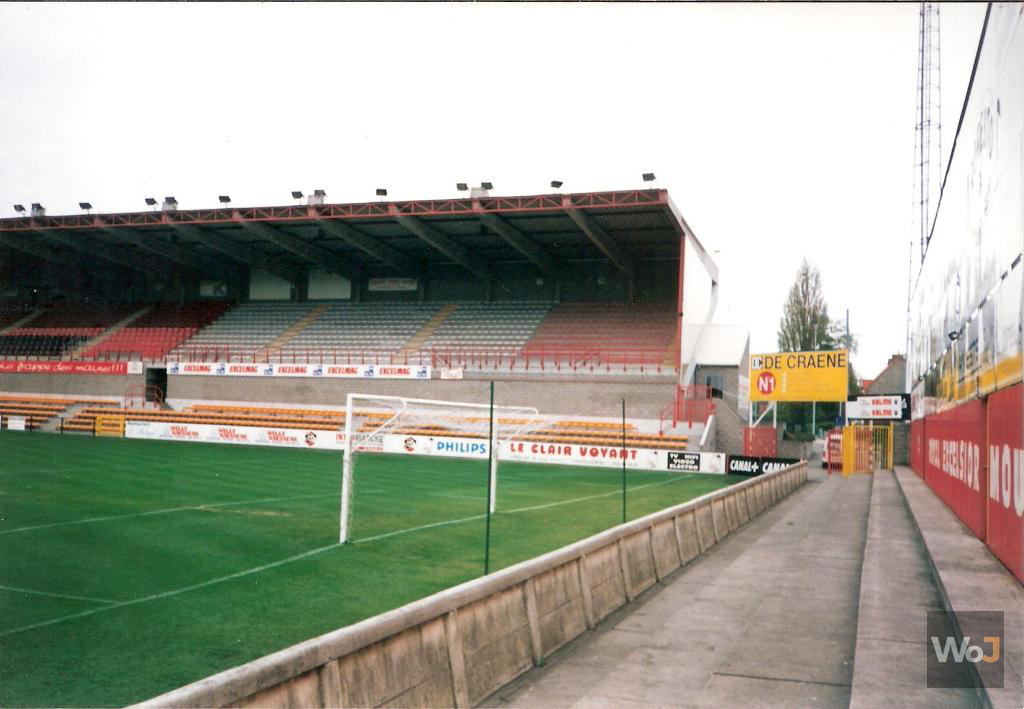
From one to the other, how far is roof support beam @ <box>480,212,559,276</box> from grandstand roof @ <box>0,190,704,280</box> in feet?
0.20

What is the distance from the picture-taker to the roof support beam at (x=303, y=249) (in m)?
38.7

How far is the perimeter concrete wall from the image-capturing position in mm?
4039

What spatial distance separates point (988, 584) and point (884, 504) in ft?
39.4

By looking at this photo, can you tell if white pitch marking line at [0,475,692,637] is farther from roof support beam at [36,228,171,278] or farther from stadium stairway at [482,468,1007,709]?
roof support beam at [36,228,171,278]

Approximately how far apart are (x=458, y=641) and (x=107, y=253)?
41.8 meters

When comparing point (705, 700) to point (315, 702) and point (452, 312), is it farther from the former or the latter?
point (452, 312)

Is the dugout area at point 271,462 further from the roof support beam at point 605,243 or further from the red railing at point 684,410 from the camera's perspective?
the red railing at point 684,410

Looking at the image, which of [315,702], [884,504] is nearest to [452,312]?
[884,504]

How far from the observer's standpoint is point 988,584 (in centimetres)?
682

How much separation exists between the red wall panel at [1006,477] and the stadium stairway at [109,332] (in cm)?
3673

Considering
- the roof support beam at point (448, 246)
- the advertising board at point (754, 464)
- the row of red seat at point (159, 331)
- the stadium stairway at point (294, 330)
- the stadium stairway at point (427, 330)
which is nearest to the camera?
the advertising board at point (754, 464)

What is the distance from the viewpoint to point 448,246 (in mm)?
39375

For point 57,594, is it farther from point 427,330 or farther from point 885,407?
point 427,330

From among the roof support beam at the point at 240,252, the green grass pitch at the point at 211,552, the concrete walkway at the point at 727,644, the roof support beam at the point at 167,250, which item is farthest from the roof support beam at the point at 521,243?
the concrete walkway at the point at 727,644
